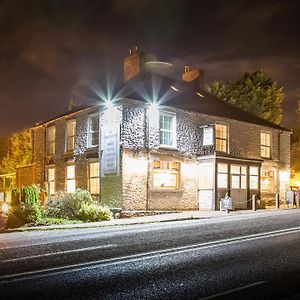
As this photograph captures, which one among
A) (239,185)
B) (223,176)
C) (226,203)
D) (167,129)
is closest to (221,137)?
(223,176)

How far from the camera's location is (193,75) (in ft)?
120

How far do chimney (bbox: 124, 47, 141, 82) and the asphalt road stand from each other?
19990 mm

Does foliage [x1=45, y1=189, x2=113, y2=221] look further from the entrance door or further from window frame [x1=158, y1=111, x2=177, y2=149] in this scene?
the entrance door

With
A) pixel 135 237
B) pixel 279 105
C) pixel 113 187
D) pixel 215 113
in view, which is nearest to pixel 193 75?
pixel 215 113

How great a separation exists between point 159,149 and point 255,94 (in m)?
27.7

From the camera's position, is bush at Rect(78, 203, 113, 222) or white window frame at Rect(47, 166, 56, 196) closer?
bush at Rect(78, 203, 113, 222)

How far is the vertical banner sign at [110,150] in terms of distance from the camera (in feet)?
81.5

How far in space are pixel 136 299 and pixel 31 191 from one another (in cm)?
1501

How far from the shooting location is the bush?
21078 mm

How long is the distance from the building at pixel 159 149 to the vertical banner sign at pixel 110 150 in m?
0.06

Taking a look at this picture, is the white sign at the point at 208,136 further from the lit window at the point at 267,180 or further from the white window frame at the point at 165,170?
the lit window at the point at 267,180

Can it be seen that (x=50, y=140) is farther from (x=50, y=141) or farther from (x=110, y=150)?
(x=110, y=150)

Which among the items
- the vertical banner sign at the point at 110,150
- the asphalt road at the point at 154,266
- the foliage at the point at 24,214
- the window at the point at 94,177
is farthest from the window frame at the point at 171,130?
the asphalt road at the point at 154,266

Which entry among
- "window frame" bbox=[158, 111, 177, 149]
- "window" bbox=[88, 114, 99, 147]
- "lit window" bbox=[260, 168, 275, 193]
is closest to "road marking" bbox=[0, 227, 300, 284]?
"window frame" bbox=[158, 111, 177, 149]
